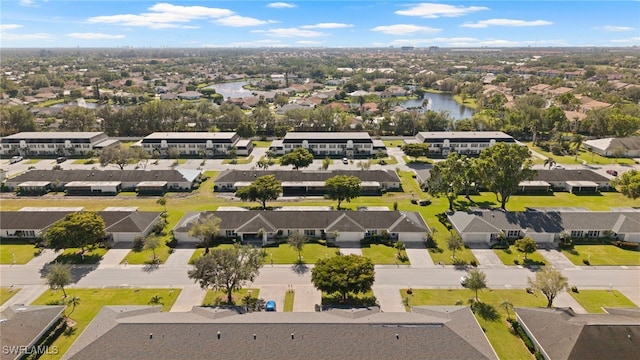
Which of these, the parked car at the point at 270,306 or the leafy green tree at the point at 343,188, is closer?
the parked car at the point at 270,306

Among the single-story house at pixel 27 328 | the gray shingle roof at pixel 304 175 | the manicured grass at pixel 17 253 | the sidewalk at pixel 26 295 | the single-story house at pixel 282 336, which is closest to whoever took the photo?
the single-story house at pixel 282 336

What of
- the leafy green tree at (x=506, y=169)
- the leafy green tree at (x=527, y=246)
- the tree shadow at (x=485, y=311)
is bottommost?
the tree shadow at (x=485, y=311)

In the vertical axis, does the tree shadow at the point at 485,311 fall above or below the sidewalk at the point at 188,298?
above

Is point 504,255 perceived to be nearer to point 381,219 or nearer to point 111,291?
point 381,219

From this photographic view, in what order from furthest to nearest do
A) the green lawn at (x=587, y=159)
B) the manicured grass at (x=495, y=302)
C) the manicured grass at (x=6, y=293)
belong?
1. the green lawn at (x=587, y=159)
2. the manicured grass at (x=6, y=293)
3. the manicured grass at (x=495, y=302)

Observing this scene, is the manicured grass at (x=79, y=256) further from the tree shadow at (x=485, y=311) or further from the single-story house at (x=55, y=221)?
the tree shadow at (x=485, y=311)

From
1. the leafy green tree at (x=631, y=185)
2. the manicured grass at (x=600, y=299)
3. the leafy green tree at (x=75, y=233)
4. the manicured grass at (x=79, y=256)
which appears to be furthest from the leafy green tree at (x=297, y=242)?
the leafy green tree at (x=631, y=185)
